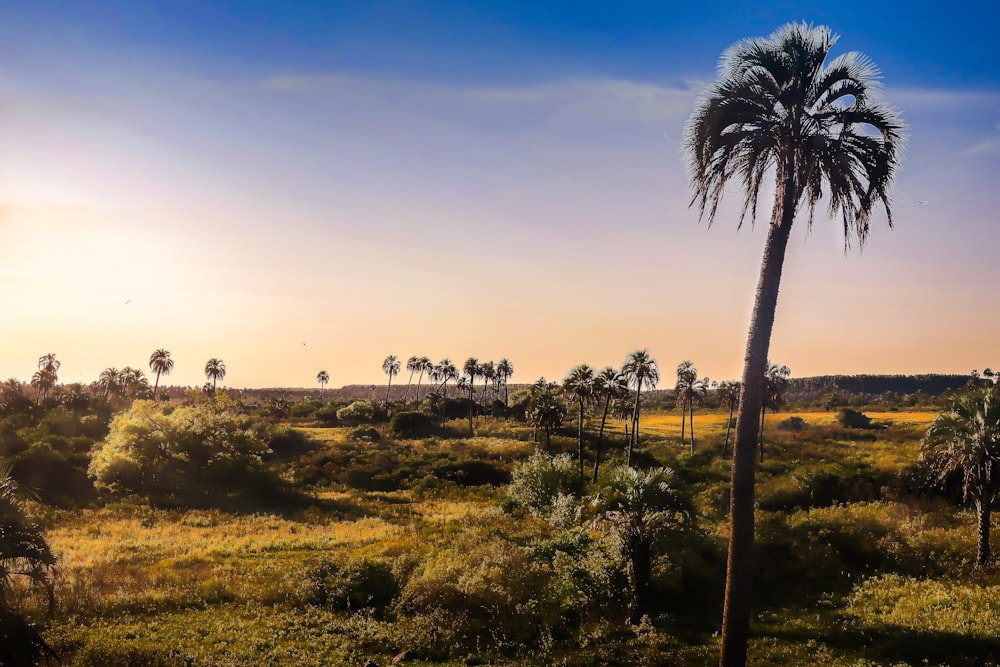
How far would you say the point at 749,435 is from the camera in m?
11.9

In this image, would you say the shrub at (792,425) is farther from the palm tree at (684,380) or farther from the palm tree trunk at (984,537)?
the palm tree trunk at (984,537)

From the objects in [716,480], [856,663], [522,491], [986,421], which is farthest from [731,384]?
[856,663]

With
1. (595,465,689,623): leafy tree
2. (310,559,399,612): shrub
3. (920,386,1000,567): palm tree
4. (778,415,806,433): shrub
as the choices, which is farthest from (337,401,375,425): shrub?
→ (920,386,1000,567): palm tree

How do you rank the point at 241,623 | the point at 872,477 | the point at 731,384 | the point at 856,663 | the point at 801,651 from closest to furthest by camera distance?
the point at 856,663 → the point at 801,651 → the point at 241,623 → the point at 872,477 → the point at 731,384

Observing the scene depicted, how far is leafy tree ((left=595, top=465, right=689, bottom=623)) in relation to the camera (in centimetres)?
2491

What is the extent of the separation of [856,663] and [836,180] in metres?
14.5

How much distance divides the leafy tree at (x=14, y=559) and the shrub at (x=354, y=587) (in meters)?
12.8

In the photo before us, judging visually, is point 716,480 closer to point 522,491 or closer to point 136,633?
point 522,491

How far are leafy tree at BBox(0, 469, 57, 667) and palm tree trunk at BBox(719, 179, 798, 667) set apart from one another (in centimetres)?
1315

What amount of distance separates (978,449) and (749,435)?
74.1ft

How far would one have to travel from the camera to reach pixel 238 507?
50.1 meters

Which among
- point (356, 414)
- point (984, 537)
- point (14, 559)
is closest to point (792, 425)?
point (984, 537)

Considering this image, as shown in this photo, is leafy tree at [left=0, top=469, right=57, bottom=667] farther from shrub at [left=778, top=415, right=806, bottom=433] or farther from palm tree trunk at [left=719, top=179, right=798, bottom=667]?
shrub at [left=778, top=415, right=806, bottom=433]

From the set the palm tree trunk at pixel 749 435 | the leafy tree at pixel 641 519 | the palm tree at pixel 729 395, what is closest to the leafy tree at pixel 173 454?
the leafy tree at pixel 641 519
